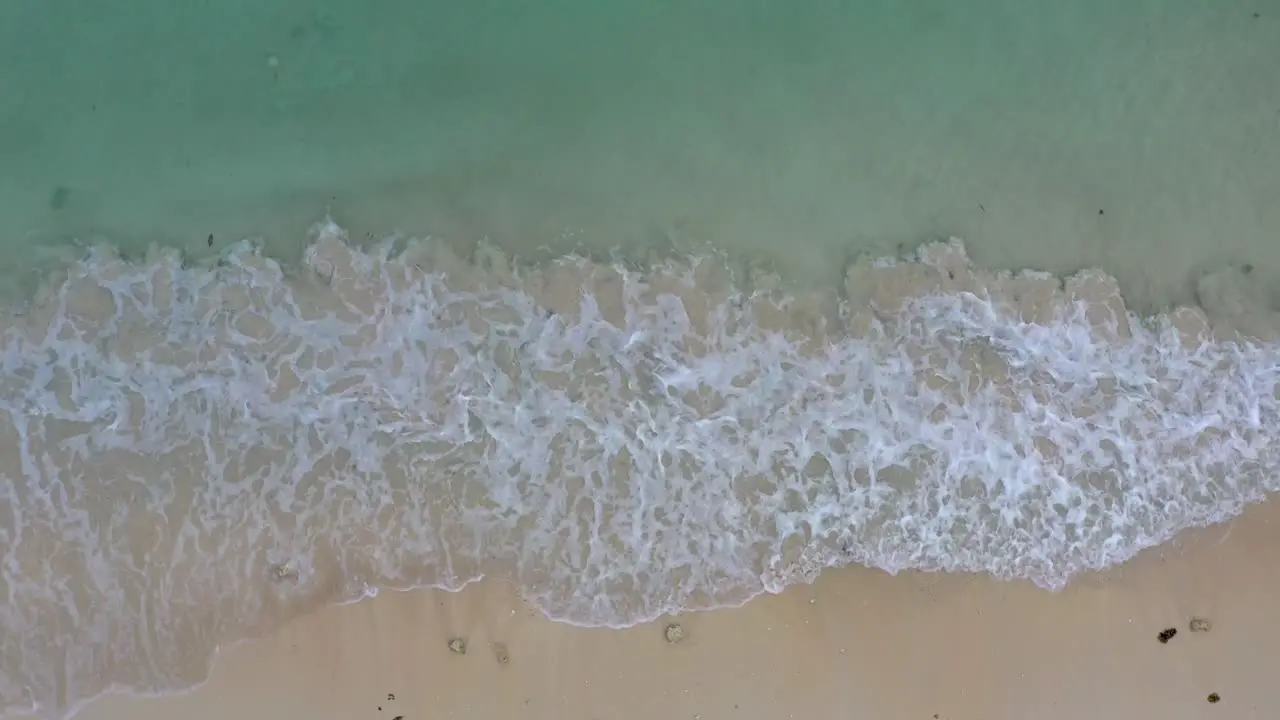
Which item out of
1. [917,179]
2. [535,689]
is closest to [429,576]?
[535,689]

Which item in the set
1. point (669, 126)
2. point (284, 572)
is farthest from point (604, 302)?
point (284, 572)

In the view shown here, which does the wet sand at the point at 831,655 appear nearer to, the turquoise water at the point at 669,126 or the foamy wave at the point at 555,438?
the foamy wave at the point at 555,438

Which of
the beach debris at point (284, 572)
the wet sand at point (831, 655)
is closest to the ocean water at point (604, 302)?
the beach debris at point (284, 572)

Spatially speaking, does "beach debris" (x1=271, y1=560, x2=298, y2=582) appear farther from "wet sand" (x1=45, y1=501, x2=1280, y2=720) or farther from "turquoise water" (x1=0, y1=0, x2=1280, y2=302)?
"turquoise water" (x1=0, y1=0, x2=1280, y2=302)

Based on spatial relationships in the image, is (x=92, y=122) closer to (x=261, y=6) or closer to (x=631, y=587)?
(x=261, y=6)

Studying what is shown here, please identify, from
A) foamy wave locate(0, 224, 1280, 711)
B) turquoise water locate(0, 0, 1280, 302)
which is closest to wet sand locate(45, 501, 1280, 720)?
foamy wave locate(0, 224, 1280, 711)

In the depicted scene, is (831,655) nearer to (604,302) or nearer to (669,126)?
(604,302)
